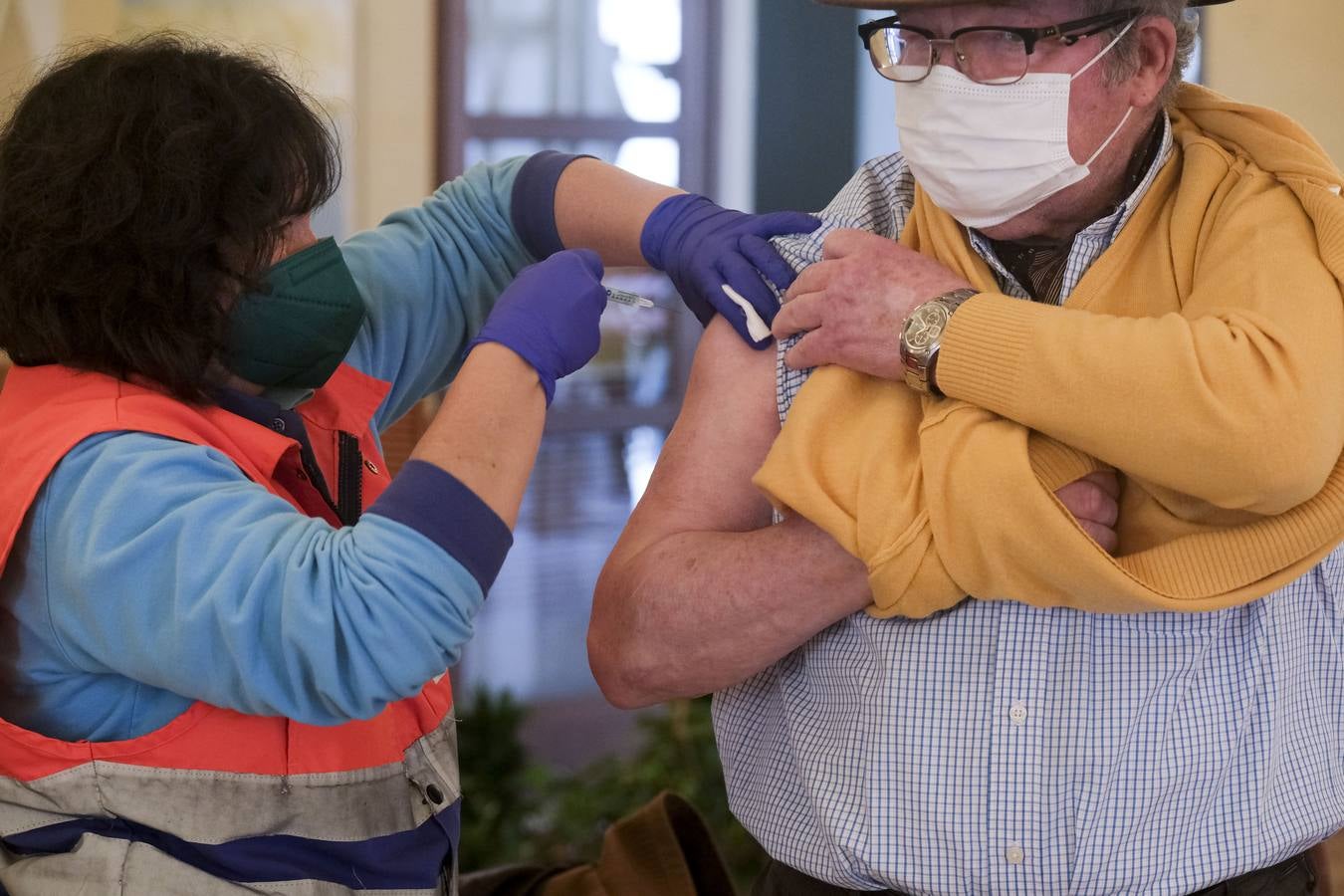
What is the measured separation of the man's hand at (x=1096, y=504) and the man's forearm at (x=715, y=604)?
0.21 metres

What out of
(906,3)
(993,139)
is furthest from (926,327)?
(906,3)

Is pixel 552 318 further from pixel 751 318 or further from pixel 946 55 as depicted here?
pixel 946 55

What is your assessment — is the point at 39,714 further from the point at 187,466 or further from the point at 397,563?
the point at 397,563

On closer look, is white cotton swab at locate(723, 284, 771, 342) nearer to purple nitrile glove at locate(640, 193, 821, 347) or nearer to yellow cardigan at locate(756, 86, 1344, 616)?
purple nitrile glove at locate(640, 193, 821, 347)

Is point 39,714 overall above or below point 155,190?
below

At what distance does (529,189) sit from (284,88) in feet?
1.52

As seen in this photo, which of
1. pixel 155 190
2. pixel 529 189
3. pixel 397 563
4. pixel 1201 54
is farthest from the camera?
pixel 1201 54

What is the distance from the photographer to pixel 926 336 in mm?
1271

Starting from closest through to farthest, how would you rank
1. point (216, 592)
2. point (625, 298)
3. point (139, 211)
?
point (216, 592) → point (139, 211) → point (625, 298)

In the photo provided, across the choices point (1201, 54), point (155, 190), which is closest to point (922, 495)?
point (155, 190)

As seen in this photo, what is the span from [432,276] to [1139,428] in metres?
0.94

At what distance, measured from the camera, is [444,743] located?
1502 millimetres

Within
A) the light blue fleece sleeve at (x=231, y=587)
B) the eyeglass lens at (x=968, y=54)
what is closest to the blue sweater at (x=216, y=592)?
the light blue fleece sleeve at (x=231, y=587)

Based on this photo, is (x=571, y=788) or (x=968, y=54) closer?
(x=968, y=54)
